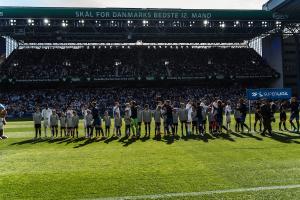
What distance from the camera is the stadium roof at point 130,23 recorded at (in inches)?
1850

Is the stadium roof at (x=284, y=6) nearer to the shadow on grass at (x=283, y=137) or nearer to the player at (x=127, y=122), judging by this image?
the shadow on grass at (x=283, y=137)

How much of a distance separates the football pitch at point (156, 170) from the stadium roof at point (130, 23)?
3262 cm

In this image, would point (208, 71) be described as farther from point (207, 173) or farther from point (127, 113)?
point (207, 173)

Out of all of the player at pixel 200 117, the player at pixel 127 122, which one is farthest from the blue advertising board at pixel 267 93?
the player at pixel 127 122

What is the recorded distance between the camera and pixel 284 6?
164 feet

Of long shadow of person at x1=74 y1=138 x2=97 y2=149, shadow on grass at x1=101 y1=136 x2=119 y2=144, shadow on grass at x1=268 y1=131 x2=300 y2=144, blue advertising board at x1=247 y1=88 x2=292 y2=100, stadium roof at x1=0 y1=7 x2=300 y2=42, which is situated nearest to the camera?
shadow on grass at x1=268 y1=131 x2=300 y2=144

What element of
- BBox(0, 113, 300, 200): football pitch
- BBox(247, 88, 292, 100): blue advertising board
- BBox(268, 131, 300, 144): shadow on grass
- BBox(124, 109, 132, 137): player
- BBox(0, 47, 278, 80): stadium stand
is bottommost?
BBox(0, 113, 300, 200): football pitch

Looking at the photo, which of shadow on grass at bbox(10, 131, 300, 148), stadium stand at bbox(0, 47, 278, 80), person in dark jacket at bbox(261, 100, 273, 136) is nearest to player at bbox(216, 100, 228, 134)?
shadow on grass at bbox(10, 131, 300, 148)

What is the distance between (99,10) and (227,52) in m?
25.0

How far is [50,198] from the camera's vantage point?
27.2ft

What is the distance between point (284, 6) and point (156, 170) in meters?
45.6

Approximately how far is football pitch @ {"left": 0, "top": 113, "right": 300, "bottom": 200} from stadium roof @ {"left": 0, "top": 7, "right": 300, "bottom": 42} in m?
32.6

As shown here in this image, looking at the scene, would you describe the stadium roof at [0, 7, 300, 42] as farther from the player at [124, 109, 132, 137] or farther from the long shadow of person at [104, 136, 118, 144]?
the long shadow of person at [104, 136, 118, 144]

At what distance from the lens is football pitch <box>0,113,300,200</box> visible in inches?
339
